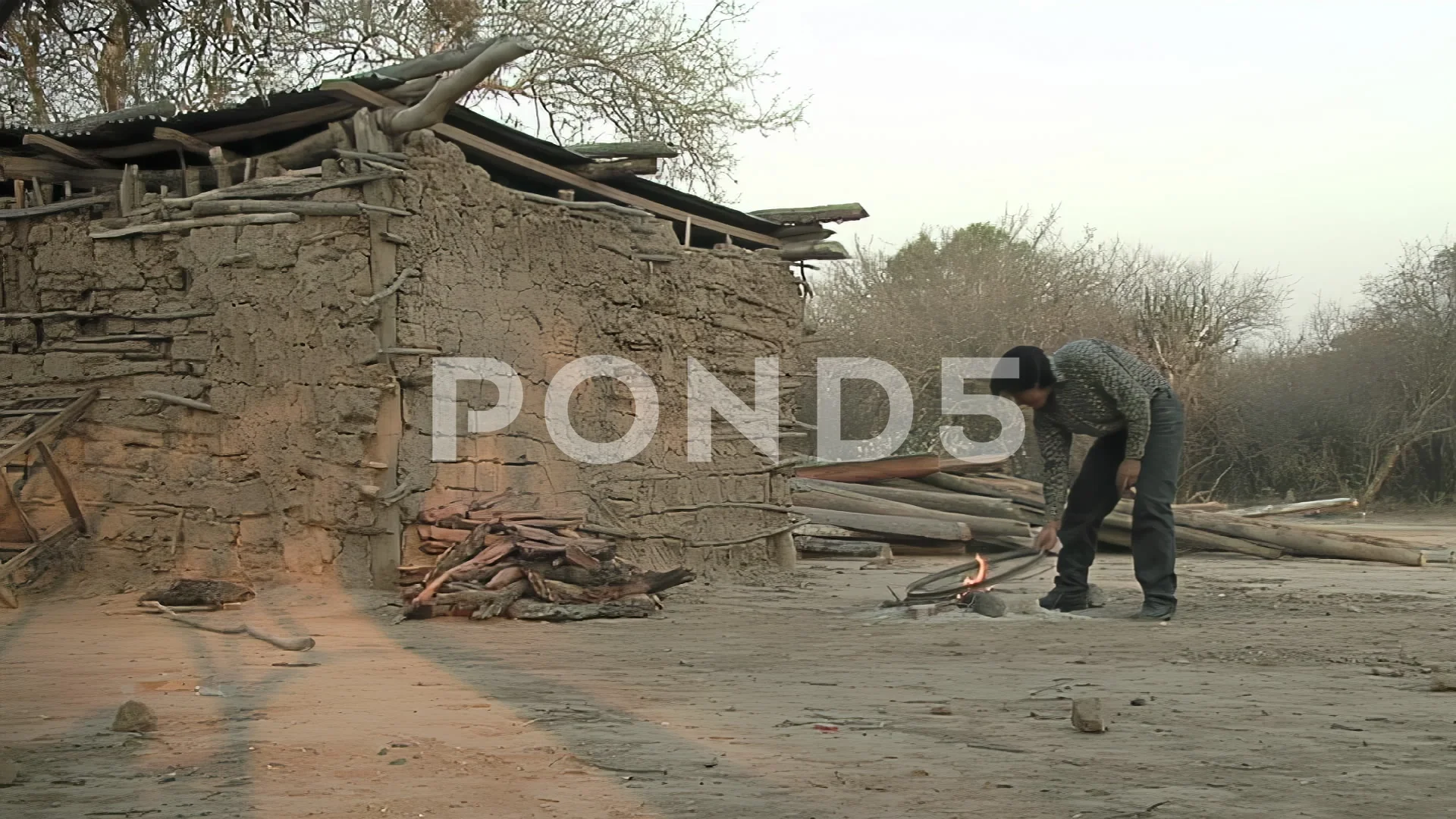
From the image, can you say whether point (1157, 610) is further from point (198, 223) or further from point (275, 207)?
point (198, 223)

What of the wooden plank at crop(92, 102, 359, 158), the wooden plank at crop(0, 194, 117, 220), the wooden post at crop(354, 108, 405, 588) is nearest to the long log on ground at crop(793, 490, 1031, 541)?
the wooden post at crop(354, 108, 405, 588)

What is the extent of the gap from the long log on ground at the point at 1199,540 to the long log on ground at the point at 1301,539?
5 centimetres

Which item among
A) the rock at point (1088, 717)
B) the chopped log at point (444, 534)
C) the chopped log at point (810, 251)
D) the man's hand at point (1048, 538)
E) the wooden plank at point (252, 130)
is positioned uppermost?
the wooden plank at point (252, 130)

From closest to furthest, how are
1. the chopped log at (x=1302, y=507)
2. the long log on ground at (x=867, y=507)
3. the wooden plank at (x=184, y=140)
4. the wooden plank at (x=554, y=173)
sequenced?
1. the wooden plank at (x=554, y=173)
2. the wooden plank at (x=184, y=140)
3. the long log on ground at (x=867, y=507)
4. the chopped log at (x=1302, y=507)

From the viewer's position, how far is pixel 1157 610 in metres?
6.64

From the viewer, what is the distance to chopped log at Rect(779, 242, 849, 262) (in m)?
10.8

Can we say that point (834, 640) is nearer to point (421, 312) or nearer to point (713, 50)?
point (421, 312)

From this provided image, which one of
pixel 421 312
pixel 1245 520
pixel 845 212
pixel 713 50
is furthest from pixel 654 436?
pixel 713 50

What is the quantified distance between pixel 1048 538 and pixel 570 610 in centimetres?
252

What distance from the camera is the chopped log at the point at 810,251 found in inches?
425

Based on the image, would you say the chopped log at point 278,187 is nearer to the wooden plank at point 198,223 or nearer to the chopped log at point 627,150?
the wooden plank at point 198,223

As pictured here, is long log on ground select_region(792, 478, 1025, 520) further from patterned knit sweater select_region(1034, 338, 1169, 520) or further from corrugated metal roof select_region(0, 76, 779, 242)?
patterned knit sweater select_region(1034, 338, 1169, 520)

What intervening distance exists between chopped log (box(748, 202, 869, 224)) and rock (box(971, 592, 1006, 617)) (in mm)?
4564

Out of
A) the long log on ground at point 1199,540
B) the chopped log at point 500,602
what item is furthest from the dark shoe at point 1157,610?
the long log on ground at point 1199,540
